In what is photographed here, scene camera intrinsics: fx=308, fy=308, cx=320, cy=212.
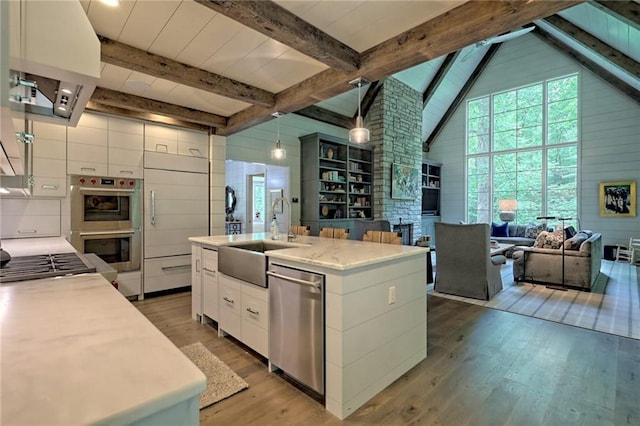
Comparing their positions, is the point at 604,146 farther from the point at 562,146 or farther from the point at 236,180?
the point at 236,180

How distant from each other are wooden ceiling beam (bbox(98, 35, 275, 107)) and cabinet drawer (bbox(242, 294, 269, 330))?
2255 millimetres

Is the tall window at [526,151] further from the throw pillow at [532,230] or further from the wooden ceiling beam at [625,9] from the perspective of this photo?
the wooden ceiling beam at [625,9]

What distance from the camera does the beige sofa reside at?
4.39 m

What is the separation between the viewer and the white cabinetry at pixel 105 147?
3.66 metres

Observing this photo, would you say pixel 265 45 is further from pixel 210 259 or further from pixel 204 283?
pixel 204 283

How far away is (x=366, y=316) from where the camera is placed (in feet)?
6.47

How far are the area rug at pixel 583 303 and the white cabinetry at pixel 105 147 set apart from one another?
14.8 feet

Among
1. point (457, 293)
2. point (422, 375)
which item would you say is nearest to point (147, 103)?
point (422, 375)

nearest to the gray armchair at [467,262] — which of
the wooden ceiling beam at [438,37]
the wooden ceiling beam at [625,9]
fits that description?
the wooden ceiling beam at [438,37]

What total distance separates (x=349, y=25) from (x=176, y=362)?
8.57 ft

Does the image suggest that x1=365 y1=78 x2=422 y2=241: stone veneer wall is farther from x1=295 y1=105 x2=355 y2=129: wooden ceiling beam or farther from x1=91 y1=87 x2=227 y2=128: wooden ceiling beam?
x1=91 y1=87 x2=227 y2=128: wooden ceiling beam

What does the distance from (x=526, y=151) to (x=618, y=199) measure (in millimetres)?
2253

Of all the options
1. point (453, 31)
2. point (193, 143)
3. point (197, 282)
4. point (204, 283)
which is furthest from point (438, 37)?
point (193, 143)

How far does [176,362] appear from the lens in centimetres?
67
